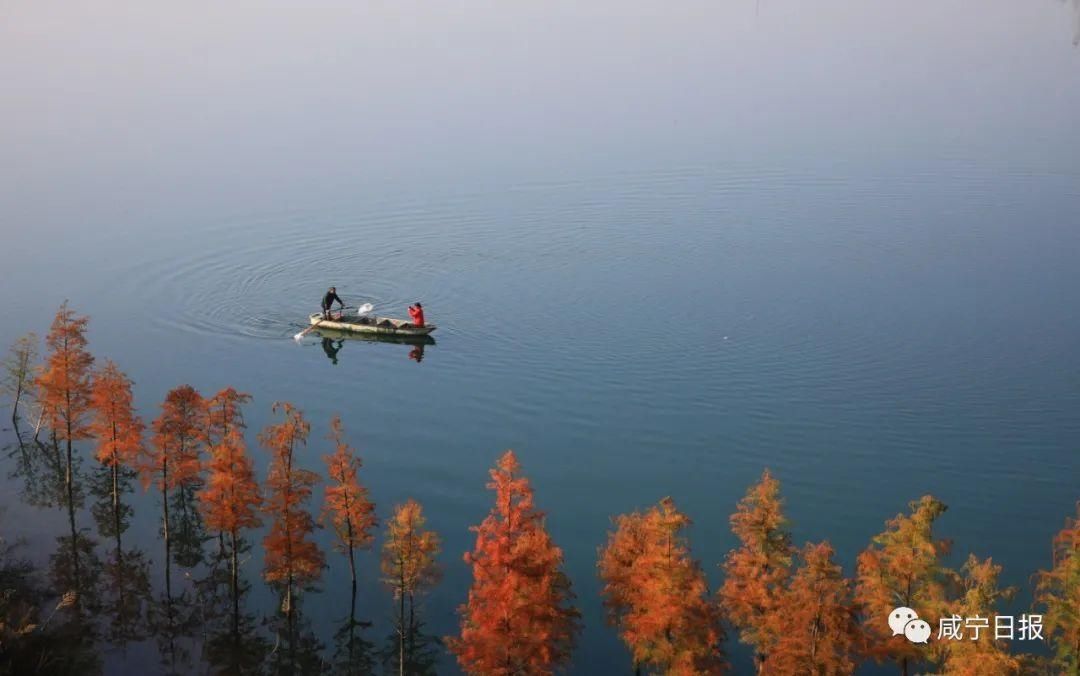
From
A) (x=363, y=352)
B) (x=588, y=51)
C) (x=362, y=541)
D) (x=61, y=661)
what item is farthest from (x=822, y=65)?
(x=61, y=661)

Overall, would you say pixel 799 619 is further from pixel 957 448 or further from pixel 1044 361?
pixel 1044 361

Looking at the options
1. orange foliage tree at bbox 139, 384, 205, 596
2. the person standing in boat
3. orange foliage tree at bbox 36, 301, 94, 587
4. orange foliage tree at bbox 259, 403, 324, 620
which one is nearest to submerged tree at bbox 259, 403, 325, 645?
orange foliage tree at bbox 259, 403, 324, 620

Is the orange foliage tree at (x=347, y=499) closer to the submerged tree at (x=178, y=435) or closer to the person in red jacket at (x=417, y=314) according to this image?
the submerged tree at (x=178, y=435)

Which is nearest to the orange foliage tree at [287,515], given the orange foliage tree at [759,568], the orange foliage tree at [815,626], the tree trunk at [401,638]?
the tree trunk at [401,638]

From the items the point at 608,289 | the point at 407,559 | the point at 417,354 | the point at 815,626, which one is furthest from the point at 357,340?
the point at 815,626

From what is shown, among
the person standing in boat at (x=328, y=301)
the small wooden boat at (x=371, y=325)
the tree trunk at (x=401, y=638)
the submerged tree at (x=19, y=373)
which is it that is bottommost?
the tree trunk at (x=401, y=638)

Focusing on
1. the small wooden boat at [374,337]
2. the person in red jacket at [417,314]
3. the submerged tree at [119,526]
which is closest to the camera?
the submerged tree at [119,526]

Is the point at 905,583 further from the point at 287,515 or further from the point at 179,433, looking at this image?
the point at 179,433
